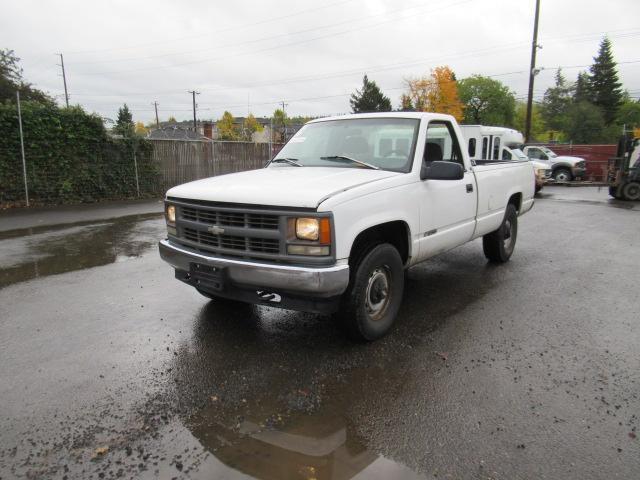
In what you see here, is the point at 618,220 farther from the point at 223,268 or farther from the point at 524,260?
the point at 223,268

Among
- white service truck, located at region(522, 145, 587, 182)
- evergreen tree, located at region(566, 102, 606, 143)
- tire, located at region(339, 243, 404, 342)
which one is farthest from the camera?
evergreen tree, located at region(566, 102, 606, 143)

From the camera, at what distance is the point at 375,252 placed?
3852 mm

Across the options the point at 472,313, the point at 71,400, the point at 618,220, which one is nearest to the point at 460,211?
the point at 472,313

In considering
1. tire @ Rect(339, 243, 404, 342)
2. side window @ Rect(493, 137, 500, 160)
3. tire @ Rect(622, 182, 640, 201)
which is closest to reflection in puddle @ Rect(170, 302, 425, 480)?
tire @ Rect(339, 243, 404, 342)

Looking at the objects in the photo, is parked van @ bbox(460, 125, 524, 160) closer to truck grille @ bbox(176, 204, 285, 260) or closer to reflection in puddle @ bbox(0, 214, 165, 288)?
reflection in puddle @ bbox(0, 214, 165, 288)

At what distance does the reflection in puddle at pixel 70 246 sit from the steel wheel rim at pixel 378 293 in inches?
181

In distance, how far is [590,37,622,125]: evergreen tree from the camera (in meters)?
69.9

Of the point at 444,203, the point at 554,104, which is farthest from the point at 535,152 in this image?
the point at 554,104

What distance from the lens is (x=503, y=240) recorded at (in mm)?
6746

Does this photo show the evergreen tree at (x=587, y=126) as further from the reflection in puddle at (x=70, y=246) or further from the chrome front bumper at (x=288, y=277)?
the chrome front bumper at (x=288, y=277)

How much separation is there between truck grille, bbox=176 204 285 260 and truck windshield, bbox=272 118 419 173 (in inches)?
52.1

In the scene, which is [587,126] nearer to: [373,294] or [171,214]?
[373,294]

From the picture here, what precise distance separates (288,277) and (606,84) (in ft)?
277

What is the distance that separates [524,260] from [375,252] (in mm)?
4317
